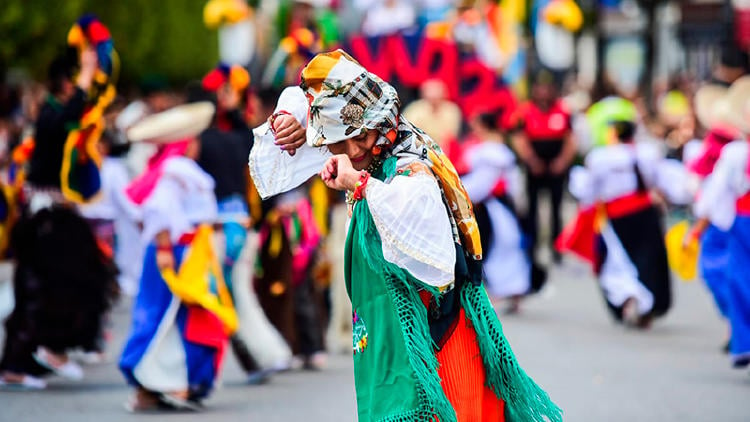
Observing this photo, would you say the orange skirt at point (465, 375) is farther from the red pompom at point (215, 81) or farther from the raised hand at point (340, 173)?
the red pompom at point (215, 81)

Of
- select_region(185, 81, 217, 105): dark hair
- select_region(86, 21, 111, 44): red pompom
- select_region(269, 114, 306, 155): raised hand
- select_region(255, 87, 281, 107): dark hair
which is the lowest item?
select_region(255, 87, 281, 107): dark hair

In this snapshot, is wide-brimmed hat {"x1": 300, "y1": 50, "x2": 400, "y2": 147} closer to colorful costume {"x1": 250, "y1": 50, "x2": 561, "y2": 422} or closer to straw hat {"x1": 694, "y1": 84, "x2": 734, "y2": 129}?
colorful costume {"x1": 250, "y1": 50, "x2": 561, "y2": 422}

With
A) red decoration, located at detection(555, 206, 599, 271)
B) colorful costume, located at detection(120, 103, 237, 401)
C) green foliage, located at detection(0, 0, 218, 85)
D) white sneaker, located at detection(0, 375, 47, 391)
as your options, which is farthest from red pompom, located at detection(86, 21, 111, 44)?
green foliage, located at detection(0, 0, 218, 85)

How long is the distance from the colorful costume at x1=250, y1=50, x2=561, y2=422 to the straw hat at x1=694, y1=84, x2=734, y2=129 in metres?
5.45

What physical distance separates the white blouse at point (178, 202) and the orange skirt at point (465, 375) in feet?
11.5

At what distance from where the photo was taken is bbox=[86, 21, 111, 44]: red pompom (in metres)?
9.23

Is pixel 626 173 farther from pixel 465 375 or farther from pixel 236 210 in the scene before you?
pixel 465 375

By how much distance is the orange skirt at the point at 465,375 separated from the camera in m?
4.65

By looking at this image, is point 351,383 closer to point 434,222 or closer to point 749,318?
point 749,318

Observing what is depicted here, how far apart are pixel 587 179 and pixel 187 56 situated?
19611 millimetres

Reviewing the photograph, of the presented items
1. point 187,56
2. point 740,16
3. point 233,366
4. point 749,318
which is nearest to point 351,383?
point 233,366

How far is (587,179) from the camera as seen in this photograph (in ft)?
39.9

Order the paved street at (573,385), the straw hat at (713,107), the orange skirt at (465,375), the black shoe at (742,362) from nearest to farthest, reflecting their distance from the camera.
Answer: the orange skirt at (465,375)
the paved street at (573,385)
the black shoe at (742,362)
the straw hat at (713,107)

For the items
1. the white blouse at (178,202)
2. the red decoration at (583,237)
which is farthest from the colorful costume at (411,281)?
the red decoration at (583,237)
